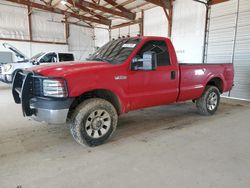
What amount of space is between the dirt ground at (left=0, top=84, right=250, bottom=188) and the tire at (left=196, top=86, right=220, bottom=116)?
0.47 meters

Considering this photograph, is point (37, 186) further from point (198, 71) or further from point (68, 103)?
point (198, 71)

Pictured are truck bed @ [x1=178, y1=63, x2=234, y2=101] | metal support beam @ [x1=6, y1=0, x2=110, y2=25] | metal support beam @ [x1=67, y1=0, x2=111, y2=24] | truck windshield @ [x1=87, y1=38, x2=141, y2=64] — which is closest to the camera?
truck windshield @ [x1=87, y1=38, x2=141, y2=64]

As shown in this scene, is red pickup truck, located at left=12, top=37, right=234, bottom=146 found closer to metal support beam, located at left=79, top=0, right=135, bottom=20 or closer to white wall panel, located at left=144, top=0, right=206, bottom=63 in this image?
white wall panel, located at left=144, top=0, right=206, bottom=63

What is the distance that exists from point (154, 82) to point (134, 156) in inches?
58.0

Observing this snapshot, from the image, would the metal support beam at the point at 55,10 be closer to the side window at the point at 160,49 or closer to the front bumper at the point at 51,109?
Result: the side window at the point at 160,49

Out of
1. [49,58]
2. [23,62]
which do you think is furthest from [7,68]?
[49,58]

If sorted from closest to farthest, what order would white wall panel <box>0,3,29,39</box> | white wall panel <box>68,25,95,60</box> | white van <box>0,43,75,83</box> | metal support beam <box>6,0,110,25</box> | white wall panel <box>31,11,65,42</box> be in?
white van <box>0,43,75,83</box> → metal support beam <box>6,0,110,25</box> → white wall panel <box>0,3,29,39</box> → white wall panel <box>31,11,65,42</box> → white wall panel <box>68,25,95,60</box>

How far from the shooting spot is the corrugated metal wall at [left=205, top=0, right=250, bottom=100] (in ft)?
25.5

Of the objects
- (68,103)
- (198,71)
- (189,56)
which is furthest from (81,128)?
(189,56)

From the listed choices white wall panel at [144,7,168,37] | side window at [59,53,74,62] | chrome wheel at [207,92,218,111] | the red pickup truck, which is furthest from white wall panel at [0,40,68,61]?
chrome wheel at [207,92,218,111]

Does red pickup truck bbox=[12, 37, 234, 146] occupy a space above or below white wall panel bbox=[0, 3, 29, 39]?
below

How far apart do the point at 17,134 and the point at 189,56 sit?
355 inches

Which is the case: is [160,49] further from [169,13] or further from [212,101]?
[169,13]

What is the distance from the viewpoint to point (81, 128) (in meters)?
2.93
